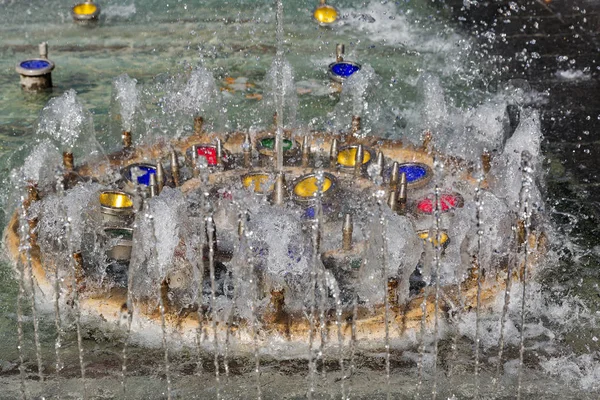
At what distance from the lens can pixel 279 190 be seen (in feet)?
25.7

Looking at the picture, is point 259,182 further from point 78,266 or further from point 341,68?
point 341,68

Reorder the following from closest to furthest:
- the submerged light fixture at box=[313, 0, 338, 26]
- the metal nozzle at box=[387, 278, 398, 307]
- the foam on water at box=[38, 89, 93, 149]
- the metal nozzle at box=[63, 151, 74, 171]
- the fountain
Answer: the fountain
the metal nozzle at box=[387, 278, 398, 307]
the metal nozzle at box=[63, 151, 74, 171]
the foam on water at box=[38, 89, 93, 149]
the submerged light fixture at box=[313, 0, 338, 26]

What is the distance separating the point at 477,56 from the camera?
12.1 meters

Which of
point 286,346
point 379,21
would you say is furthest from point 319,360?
point 379,21

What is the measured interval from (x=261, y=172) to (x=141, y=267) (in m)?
1.63

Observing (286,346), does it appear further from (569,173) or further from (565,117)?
(565,117)

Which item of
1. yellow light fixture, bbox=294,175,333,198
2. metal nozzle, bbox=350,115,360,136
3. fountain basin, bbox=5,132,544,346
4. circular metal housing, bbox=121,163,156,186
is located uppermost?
metal nozzle, bbox=350,115,360,136

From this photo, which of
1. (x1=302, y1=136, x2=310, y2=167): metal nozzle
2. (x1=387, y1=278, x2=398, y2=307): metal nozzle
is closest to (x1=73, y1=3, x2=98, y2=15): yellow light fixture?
(x1=302, y1=136, x2=310, y2=167): metal nozzle

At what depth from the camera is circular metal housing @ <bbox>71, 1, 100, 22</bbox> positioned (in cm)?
1308

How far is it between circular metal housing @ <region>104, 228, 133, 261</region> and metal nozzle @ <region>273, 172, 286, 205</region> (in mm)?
1131

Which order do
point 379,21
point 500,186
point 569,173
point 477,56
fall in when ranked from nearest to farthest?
point 500,186 < point 569,173 < point 477,56 < point 379,21

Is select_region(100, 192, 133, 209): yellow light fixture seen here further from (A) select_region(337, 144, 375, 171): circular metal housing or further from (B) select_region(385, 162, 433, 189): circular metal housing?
(B) select_region(385, 162, 433, 189): circular metal housing

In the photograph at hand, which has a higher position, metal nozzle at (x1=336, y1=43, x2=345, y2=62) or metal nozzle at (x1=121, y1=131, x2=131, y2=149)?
metal nozzle at (x1=336, y1=43, x2=345, y2=62)

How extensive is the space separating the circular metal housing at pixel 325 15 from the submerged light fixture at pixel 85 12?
2.81 metres
